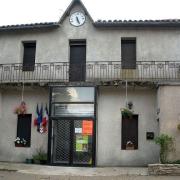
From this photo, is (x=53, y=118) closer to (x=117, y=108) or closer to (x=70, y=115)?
(x=70, y=115)

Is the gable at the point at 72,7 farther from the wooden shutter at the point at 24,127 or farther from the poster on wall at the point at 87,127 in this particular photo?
the poster on wall at the point at 87,127

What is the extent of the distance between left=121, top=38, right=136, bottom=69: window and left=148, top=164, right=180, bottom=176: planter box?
229 inches

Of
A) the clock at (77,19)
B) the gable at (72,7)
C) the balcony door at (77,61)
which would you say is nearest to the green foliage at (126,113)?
the balcony door at (77,61)

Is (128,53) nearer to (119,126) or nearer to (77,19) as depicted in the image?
(77,19)

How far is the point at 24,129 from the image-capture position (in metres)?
18.8

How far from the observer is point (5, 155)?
18516 mm

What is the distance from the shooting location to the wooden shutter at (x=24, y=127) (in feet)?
61.1

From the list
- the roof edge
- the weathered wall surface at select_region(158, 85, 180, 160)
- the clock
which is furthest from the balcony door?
the weathered wall surface at select_region(158, 85, 180, 160)

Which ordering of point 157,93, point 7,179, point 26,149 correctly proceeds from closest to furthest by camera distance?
point 7,179, point 157,93, point 26,149

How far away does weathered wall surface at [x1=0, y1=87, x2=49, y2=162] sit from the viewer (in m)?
18.3

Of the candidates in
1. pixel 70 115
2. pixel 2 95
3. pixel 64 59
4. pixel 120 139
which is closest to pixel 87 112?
pixel 70 115

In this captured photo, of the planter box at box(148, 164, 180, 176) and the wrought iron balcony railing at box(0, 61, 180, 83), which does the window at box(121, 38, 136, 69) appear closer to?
the wrought iron balcony railing at box(0, 61, 180, 83)

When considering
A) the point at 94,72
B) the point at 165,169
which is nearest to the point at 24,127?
the point at 94,72

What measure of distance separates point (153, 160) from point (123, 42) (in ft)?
20.5
